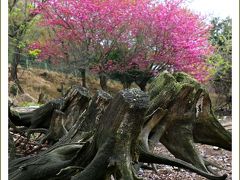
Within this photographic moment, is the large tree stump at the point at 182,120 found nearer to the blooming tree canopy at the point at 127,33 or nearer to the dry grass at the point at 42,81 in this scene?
the blooming tree canopy at the point at 127,33

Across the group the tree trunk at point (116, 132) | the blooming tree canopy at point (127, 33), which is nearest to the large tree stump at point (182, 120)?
the tree trunk at point (116, 132)

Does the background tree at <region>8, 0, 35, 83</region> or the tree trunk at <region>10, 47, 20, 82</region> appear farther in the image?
the tree trunk at <region>10, 47, 20, 82</region>

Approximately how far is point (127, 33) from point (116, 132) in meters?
6.30

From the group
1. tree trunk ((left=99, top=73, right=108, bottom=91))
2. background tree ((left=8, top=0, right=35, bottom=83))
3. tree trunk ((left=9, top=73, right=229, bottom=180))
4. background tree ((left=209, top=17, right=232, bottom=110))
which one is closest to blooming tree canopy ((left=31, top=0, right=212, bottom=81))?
tree trunk ((left=99, top=73, right=108, bottom=91))

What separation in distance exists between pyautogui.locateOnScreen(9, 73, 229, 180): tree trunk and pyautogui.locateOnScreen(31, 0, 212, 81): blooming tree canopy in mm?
4309

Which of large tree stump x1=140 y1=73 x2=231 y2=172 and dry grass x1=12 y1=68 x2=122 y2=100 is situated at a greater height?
dry grass x1=12 y1=68 x2=122 y2=100

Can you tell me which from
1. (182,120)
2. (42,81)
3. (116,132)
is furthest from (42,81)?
(116,132)

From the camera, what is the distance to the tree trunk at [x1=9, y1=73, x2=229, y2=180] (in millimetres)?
Result: 1385

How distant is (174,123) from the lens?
2502 mm

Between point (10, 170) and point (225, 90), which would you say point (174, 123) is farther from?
point (225, 90)

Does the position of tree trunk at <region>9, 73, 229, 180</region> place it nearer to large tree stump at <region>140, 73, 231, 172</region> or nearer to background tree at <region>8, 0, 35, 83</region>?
large tree stump at <region>140, 73, 231, 172</region>

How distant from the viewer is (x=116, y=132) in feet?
4.51

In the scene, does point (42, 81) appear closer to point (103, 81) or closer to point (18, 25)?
point (18, 25)

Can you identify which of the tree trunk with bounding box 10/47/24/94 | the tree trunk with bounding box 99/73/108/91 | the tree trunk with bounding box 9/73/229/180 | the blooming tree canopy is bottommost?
the tree trunk with bounding box 9/73/229/180
